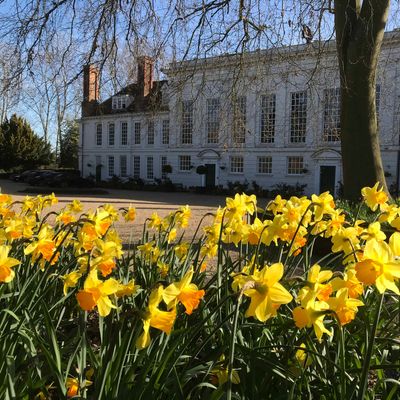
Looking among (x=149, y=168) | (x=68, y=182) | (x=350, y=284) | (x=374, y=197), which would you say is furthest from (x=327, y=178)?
(x=350, y=284)

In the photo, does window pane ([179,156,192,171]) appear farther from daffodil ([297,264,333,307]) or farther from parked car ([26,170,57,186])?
daffodil ([297,264,333,307])

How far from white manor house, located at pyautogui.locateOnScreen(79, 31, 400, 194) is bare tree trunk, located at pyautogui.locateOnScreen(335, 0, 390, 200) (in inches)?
18.6

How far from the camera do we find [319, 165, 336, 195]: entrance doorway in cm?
3153

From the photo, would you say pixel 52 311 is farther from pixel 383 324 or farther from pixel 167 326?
pixel 383 324

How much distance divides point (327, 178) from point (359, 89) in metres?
23.0

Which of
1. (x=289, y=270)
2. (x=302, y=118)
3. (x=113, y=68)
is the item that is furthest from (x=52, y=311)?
(x=302, y=118)

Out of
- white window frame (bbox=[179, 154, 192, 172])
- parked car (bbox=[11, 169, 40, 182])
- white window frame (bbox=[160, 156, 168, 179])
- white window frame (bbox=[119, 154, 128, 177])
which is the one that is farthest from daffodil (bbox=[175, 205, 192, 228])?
white window frame (bbox=[119, 154, 128, 177])

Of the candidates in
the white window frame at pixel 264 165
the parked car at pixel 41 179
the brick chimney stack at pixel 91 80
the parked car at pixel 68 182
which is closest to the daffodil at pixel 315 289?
the brick chimney stack at pixel 91 80

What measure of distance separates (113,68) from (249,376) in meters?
7.26

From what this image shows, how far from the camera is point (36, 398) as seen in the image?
194 cm

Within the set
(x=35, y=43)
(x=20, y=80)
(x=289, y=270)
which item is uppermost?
(x=35, y=43)

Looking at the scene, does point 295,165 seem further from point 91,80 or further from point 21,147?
point 21,147

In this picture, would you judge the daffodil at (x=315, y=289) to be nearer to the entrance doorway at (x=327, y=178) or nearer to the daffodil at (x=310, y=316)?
the daffodil at (x=310, y=316)

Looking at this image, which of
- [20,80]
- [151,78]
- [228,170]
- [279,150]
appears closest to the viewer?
[20,80]
